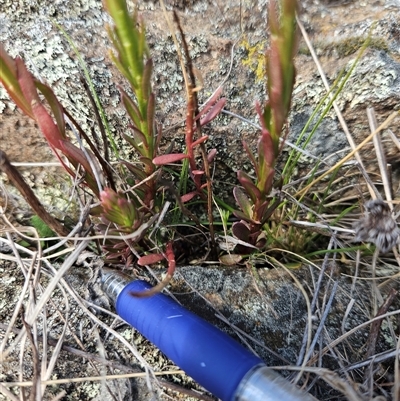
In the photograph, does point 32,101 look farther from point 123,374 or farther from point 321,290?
point 321,290

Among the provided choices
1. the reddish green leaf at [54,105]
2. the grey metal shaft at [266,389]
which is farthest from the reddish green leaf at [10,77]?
the grey metal shaft at [266,389]

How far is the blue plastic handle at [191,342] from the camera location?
2.46 ft

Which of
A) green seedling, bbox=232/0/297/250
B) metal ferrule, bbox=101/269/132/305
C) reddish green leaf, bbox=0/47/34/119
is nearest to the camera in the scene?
green seedling, bbox=232/0/297/250

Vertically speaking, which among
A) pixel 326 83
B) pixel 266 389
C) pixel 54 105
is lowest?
pixel 266 389

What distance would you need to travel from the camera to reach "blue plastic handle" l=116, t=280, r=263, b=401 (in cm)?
75

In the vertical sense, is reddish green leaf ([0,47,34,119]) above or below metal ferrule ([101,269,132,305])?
above

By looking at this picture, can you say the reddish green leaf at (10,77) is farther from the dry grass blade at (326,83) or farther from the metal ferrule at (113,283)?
the dry grass blade at (326,83)

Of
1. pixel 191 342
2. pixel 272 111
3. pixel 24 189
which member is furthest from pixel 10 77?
pixel 191 342

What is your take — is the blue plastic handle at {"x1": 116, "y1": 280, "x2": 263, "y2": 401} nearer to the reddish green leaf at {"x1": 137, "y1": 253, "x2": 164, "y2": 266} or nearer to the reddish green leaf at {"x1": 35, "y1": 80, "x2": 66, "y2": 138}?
the reddish green leaf at {"x1": 137, "y1": 253, "x2": 164, "y2": 266}

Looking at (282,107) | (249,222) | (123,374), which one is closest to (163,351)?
(123,374)

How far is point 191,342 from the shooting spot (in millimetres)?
805

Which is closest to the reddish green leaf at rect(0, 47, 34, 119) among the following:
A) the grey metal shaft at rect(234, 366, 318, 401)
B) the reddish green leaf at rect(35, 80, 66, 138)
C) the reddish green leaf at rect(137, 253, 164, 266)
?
the reddish green leaf at rect(35, 80, 66, 138)

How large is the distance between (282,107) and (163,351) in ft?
1.77

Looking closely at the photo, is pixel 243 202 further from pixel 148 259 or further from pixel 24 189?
pixel 24 189
